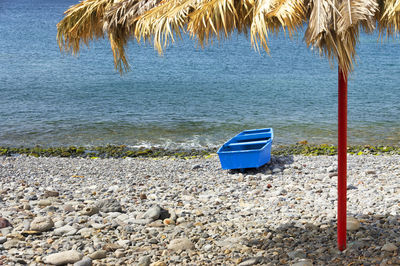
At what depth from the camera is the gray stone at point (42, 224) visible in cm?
603

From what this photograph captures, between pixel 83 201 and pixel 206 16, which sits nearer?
pixel 206 16

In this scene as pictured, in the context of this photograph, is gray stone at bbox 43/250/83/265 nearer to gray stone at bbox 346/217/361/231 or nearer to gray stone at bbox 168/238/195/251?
gray stone at bbox 168/238/195/251

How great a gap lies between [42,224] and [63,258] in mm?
1053

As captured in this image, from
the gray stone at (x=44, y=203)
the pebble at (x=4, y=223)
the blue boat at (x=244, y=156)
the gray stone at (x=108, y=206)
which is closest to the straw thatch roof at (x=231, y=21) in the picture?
the pebble at (x=4, y=223)

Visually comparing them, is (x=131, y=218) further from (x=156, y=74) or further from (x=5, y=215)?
(x=156, y=74)

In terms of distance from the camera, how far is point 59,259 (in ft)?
17.0

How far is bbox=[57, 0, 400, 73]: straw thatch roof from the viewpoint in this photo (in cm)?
352

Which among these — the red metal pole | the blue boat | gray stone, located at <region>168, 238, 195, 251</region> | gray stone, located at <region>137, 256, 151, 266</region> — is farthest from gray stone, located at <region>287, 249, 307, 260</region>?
the blue boat

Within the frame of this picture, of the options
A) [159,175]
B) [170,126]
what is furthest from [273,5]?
[170,126]

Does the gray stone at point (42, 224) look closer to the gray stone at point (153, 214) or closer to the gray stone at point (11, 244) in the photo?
the gray stone at point (11, 244)

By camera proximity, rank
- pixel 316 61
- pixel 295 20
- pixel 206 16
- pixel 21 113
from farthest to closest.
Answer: pixel 316 61 < pixel 21 113 < pixel 206 16 < pixel 295 20

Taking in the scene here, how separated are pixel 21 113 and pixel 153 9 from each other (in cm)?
1856

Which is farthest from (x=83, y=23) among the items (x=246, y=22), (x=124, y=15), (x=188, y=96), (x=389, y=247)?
(x=188, y=96)

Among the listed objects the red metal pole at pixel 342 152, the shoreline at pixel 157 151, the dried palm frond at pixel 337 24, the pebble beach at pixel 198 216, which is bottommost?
the shoreline at pixel 157 151
